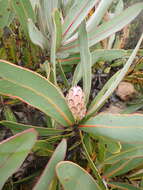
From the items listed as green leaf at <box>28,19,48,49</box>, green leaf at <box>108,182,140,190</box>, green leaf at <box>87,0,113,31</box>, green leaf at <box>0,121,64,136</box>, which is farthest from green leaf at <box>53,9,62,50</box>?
green leaf at <box>108,182,140,190</box>

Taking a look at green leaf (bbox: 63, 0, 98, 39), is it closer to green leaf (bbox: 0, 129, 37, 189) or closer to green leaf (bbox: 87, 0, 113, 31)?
green leaf (bbox: 87, 0, 113, 31)

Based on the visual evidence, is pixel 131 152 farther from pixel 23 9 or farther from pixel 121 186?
pixel 23 9

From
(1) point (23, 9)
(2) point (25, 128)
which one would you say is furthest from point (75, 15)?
(2) point (25, 128)

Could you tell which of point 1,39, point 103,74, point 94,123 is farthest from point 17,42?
point 94,123

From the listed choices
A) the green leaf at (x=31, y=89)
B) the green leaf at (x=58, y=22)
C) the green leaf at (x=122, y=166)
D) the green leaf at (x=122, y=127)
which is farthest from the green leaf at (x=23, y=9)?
the green leaf at (x=122, y=166)

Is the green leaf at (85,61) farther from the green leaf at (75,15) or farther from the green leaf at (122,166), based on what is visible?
the green leaf at (122,166)

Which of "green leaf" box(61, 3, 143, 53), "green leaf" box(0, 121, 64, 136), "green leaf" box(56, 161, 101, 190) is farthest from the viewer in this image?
"green leaf" box(61, 3, 143, 53)
